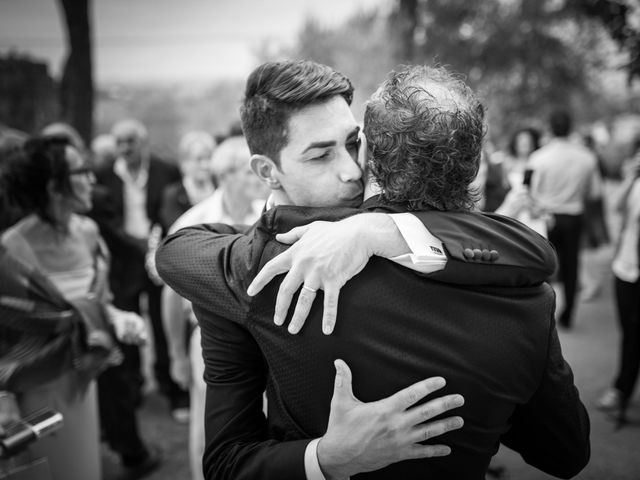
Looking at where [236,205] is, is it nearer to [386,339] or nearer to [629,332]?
[386,339]

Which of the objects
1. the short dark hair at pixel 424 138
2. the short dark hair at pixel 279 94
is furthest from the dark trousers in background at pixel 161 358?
the short dark hair at pixel 424 138

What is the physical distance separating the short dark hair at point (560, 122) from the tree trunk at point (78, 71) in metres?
6.71

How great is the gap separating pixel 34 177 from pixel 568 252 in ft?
17.1

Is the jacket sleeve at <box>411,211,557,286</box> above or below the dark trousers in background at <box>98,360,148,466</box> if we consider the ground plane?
above

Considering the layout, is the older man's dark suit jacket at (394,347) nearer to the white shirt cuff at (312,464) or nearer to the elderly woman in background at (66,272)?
the white shirt cuff at (312,464)

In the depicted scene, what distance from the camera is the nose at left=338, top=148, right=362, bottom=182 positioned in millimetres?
1284

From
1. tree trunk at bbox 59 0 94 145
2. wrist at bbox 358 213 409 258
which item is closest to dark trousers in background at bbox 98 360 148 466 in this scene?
wrist at bbox 358 213 409 258

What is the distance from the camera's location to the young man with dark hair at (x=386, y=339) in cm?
104

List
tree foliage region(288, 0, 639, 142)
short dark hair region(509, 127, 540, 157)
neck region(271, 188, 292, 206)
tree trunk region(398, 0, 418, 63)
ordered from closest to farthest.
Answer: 1. neck region(271, 188, 292, 206)
2. short dark hair region(509, 127, 540, 157)
3. tree trunk region(398, 0, 418, 63)
4. tree foliage region(288, 0, 639, 142)

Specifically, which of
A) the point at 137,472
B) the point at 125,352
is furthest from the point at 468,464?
the point at 125,352

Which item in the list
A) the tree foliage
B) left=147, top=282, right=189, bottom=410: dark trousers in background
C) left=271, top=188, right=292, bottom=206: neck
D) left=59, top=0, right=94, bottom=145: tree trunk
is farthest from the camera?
the tree foliage

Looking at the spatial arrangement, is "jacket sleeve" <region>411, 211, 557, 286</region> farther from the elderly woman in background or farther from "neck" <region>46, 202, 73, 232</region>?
"neck" <region>46, 202, 73, 232</region>

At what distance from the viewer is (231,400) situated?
1202 millimetres

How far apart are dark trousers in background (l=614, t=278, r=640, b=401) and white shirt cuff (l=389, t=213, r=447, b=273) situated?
3152 millimetres
